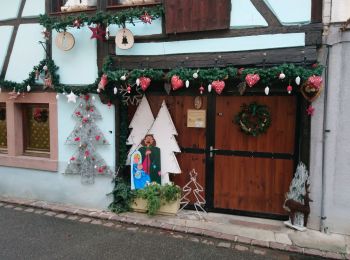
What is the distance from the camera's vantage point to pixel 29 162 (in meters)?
6.85

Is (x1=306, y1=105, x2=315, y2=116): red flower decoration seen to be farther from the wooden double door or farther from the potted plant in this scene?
the potted plant

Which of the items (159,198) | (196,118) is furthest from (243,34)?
(159,198)

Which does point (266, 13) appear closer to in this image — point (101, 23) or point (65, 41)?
point (101, 23)

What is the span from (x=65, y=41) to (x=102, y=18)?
2.80 ft

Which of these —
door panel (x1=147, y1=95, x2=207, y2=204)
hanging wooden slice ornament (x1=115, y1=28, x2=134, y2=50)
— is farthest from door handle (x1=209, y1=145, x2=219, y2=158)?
hanging wooden slice ornament (x1=115, y1=28, x2=134, y2=50)

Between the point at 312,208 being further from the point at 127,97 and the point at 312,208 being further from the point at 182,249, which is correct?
the point at 127,97

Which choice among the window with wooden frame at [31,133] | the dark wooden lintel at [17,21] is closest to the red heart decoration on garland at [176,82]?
the window with wooden frame at [31,133]

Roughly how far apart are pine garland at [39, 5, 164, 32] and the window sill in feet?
8.15

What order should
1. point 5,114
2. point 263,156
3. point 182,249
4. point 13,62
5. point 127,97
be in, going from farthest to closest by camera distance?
point 5,114 < point 13,62 < point 127,97 < point 263,156 < point 182,249

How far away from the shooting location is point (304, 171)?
521cm

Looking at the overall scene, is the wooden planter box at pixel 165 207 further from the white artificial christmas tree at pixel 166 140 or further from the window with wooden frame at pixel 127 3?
the window with wooden frame at pixel 127 3

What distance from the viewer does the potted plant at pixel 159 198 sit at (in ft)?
19.4

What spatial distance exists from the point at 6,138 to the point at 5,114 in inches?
20.3

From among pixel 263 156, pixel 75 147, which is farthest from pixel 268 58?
pixel 75 147
